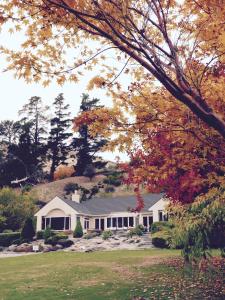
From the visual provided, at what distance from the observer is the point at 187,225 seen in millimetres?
6781

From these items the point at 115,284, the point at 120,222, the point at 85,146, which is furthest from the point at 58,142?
the point at 115,284

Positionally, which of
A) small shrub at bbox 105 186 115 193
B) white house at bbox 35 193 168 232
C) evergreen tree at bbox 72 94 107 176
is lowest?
white house at bbox 35 193 168 232

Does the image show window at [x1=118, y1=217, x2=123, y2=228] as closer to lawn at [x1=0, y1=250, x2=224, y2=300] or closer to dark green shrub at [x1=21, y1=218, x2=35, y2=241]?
dark green shrub at [x1=21, y1=218, x2=35, y2=241]

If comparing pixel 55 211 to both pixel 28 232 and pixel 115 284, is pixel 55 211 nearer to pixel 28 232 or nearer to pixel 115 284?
pixel 28 232

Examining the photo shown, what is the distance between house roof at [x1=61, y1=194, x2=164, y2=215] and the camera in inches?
1945

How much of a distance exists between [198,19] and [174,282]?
8.78 metres

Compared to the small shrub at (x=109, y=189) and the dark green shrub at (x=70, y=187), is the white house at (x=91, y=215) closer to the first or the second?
the small shrub at (x=109, y=189)

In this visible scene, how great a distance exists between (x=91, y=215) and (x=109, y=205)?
12.3 ft

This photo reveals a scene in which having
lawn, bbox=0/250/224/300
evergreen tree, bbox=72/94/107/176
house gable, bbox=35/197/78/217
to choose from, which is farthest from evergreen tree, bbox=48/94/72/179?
lawn, bbox=0/250/224/300

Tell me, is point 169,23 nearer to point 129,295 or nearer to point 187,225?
point 187,225

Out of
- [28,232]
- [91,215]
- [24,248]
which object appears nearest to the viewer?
[24,248]

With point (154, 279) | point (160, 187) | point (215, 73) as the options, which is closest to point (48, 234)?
point (154, 279)

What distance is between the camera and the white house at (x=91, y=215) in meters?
47.5

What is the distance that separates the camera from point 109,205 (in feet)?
171
